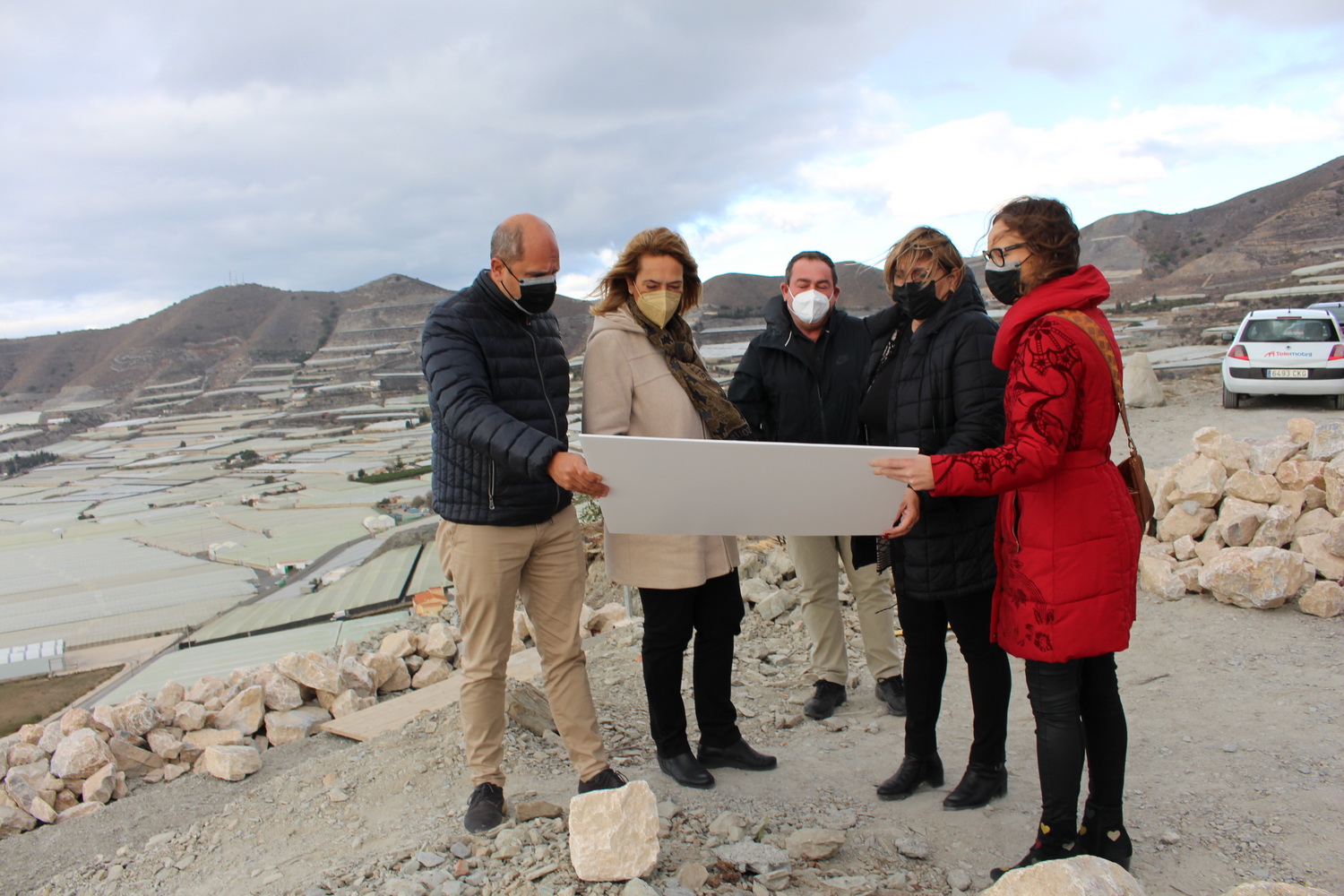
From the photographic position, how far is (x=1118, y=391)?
2043 millimetres

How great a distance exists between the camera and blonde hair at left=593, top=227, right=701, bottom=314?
2.88 metres

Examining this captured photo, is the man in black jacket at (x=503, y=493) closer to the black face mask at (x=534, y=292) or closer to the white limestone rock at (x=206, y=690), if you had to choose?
the black face mask at (x=534, y=292)

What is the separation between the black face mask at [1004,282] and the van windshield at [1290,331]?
13966mm

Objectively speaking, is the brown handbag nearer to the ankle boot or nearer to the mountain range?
the ankle boot

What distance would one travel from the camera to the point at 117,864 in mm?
3191

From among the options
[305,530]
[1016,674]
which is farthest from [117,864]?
[305,530]

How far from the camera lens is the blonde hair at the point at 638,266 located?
2.88m

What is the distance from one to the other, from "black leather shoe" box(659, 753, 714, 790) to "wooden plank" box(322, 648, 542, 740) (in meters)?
1.75

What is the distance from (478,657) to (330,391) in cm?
4982

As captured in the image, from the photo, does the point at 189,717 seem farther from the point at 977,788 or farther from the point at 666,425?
the point at 977,788

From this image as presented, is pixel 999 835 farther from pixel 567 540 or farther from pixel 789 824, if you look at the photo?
pixel 567 540

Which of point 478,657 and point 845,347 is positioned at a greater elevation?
point 845,347

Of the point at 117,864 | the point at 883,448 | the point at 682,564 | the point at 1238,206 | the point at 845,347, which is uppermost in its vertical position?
the point at 1238,206

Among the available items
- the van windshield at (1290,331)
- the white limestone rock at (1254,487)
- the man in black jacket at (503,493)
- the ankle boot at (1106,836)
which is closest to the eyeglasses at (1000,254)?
the man in black jacket at (503,493)
